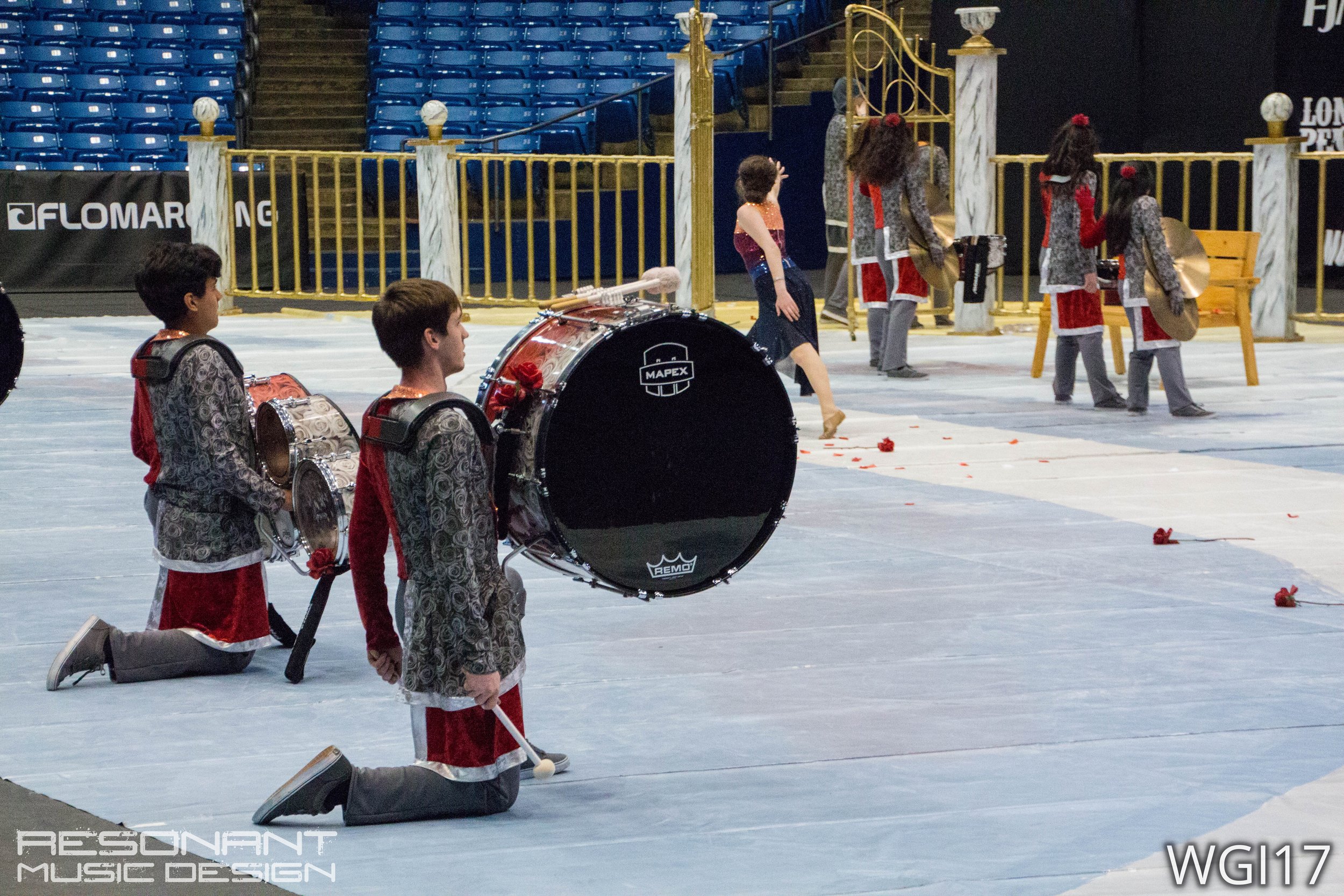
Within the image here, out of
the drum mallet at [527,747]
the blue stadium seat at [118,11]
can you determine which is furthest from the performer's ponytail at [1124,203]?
the blue stadium seat at [118,11]

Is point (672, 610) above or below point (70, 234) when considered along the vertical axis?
below

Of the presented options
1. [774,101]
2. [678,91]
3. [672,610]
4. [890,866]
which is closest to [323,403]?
[672,610]

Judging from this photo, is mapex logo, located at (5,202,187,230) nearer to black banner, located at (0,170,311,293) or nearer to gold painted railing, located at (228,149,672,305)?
black banner, located at (0,170,311,293)

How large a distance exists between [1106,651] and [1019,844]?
162cm

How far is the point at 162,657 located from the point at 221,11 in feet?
52.7

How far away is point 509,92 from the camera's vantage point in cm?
1905

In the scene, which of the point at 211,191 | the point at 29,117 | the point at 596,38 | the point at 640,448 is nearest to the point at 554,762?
the point at 640,448

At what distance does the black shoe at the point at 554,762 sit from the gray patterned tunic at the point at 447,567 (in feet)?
1.21

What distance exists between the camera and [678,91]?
1359 cm

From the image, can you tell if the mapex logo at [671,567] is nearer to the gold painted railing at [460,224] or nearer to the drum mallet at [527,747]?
the drum mallet at [527,747]

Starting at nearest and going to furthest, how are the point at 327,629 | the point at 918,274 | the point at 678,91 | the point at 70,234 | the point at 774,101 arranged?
the point at 327,629
the point at 918,274
the point at 678,91
the point at 70,234
the point at 774,101

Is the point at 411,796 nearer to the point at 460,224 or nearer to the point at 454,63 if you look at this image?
the point at 460,224

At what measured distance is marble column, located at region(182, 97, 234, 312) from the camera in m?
15.1

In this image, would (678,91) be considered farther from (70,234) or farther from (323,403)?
(323,403)
